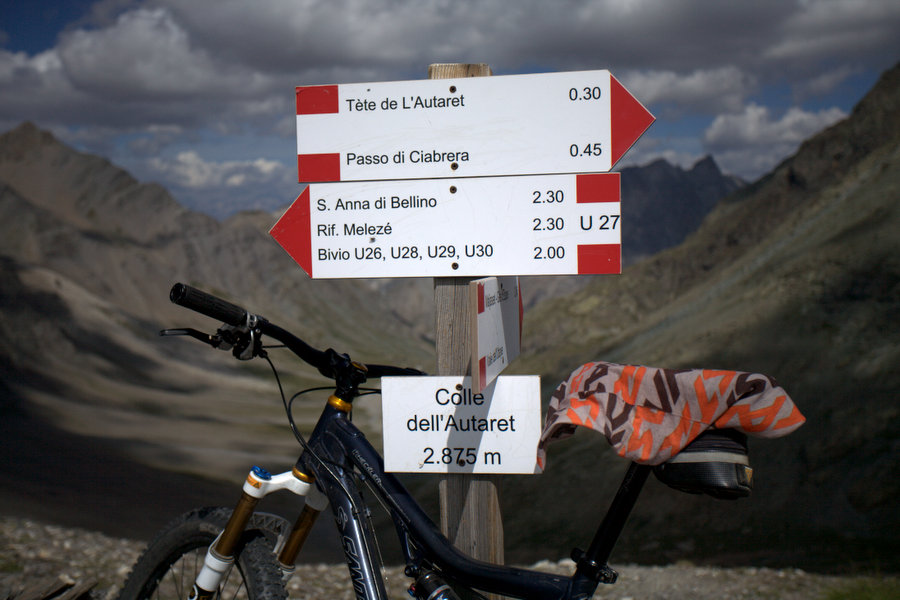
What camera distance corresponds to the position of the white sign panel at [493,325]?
2955 mm

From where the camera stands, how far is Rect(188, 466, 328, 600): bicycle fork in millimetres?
3213

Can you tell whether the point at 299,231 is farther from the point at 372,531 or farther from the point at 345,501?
the point at 372,531

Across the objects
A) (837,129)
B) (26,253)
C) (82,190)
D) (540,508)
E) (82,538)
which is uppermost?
(82,190)

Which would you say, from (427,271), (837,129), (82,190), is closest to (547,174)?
(427,271)

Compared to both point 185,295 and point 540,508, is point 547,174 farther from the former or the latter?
point 540,508

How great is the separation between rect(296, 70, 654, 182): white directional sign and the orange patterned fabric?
3.23ft

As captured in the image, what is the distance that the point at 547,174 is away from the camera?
128 inches

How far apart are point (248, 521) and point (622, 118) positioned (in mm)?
2403

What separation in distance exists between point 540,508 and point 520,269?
52.8 ft

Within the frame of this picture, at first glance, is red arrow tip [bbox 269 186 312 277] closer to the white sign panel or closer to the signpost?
the signpost

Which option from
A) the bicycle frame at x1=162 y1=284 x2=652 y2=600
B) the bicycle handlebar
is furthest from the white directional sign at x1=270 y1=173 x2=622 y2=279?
the bicycle frame at x1=162 y1=284 x2=652 y2=600

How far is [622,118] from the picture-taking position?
10.5 ft

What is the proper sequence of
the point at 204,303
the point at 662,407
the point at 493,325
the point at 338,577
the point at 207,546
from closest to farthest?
the point at 662,407 < the point at 204,303 < the point at 493,325 < the point at 207,546 < the point at 338,577

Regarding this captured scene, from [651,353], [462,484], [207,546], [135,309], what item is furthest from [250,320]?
[135,309]
